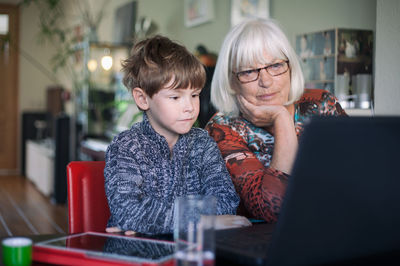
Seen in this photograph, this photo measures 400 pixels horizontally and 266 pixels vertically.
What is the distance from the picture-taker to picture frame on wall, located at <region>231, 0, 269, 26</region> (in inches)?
120

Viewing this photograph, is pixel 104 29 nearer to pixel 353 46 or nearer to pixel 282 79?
pixel 353 46

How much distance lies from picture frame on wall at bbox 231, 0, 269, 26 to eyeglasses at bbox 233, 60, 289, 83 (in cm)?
165

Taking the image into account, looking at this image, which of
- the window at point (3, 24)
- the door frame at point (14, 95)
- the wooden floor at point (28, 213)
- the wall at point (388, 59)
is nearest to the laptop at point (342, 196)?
the wall at point (388, 59)

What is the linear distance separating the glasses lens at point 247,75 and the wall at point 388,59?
48cm

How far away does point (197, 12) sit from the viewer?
3877 millimetres

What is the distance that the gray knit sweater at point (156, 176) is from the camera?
1064 millimetres

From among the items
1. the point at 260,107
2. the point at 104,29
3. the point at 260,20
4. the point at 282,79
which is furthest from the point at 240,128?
the point at 104,29

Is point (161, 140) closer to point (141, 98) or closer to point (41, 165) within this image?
point (141, 98)

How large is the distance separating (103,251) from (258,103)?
83cm

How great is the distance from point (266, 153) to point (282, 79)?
0.24 m

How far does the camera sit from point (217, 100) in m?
1.55

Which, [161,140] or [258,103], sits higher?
[258,103]

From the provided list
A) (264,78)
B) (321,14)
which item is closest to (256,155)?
(264,78)

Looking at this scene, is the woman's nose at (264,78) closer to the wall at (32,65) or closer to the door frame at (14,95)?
the wall at (32,65)
